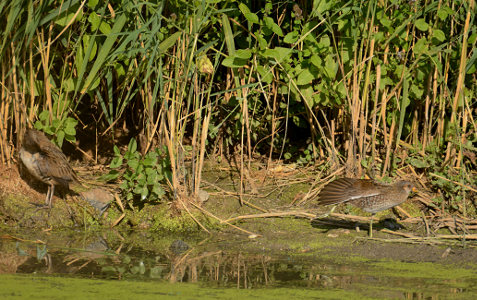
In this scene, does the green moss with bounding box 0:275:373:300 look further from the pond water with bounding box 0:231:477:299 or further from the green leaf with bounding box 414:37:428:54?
the green leaf with bounding box 414:37:428:54

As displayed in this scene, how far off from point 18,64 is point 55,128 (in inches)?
24.0

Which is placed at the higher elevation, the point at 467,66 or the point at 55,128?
the point at 467,66

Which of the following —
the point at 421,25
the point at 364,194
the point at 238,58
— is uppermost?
the point at 421,25

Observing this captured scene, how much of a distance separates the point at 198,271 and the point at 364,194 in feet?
5.96

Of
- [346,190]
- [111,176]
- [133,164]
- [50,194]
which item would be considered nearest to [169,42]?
[133,164]

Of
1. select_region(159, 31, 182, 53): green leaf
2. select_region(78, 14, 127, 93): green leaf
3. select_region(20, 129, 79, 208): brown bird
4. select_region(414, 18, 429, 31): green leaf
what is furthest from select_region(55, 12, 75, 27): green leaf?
select_region(414, 18, 429, 31): green leaf

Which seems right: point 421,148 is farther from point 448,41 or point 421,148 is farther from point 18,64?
point 18,64

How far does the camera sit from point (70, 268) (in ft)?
16.5

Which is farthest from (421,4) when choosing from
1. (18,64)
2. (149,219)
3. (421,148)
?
(18,64)

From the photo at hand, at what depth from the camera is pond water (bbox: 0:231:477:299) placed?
4.47m

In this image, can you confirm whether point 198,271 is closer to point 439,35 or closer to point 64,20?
point 64,20

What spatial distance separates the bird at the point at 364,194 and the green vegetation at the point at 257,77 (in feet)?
1.83

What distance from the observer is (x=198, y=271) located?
509cm

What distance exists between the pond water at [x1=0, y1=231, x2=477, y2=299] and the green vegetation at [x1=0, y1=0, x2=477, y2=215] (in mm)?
793
